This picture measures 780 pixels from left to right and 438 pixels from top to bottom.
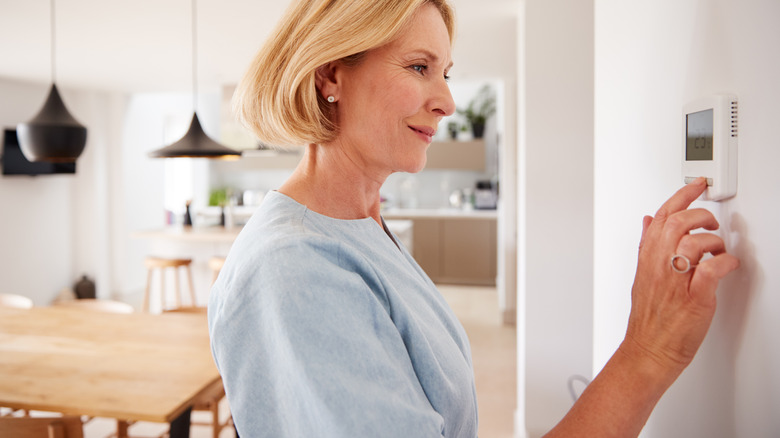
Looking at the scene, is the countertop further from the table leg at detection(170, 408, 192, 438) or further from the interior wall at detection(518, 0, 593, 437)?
the table leg at detection(170, 408, 192, 438)

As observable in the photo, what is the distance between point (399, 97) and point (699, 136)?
0.41 m

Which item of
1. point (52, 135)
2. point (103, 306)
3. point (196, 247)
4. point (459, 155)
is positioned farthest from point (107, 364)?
point (459, 155)

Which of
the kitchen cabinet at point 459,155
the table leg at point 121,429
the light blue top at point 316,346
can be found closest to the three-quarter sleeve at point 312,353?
the light blue top at point 316,346

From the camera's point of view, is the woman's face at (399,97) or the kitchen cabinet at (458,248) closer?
the woman's face at (399,97)

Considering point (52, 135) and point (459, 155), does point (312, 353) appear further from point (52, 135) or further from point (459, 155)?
point (459, 155)

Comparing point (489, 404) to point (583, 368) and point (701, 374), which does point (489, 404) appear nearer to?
point (583, 368)

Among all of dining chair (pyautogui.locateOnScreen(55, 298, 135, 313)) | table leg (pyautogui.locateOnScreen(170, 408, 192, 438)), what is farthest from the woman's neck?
dining chair (pyautogui.locateOnScreen(55, 298, 135, 313))

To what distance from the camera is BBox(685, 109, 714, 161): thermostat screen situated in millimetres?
688

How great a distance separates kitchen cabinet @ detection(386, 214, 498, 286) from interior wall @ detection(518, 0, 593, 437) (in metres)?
4.31

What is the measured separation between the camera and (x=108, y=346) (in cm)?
248

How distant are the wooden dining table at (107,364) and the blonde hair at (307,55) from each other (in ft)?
4.38

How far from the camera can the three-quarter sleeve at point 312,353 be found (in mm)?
616

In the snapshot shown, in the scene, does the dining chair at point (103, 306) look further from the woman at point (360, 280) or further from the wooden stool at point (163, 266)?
the woman at point (360, 280)

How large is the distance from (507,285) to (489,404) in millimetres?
2053
